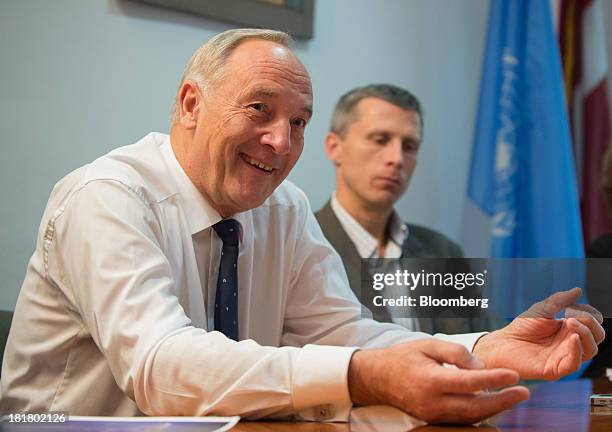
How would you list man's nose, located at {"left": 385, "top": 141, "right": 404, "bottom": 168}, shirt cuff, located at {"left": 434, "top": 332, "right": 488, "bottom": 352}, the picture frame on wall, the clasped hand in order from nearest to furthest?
the clasped hand
shirt cuff, located at {"left": 434, "top": 332, "right": 488, "bottom": 352}
the picture frame on wall
man's nose, located at {"left": 385, "top": 141, "right": 404, "bottom": 168}

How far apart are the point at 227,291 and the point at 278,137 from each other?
0.31m

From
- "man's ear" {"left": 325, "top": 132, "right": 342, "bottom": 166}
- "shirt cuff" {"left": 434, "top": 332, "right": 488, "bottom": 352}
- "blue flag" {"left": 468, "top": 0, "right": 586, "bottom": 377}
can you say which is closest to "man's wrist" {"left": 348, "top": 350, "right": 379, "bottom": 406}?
"shirt cuff" {"left": 434, "top": 332, "right": 488, "bottom": 352}

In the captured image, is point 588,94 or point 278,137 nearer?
point 278,137

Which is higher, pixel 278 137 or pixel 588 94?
pixel 588 94

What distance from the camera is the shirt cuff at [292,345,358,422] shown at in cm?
122

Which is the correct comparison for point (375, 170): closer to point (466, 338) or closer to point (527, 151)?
point (527, 151)

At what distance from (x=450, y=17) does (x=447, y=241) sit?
1.18 metres

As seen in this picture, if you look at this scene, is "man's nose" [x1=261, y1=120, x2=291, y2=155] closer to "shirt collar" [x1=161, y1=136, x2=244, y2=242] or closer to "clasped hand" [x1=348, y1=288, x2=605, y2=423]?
"shirt collar" [x1=161, y1=136, x2=244, y2=242]

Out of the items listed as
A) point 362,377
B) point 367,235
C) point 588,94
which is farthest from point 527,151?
point 362,377

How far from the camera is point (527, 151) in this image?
12.4ft

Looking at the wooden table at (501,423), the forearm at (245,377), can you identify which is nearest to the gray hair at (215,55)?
the forearm at (245,377)

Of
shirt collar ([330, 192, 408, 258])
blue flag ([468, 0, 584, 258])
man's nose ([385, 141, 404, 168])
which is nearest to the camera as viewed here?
shirt collar ([330, 192, 408, 258])

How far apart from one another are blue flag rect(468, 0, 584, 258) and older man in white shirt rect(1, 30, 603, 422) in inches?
75.1

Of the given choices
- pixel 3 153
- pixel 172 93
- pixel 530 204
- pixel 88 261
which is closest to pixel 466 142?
pixel 530 204
